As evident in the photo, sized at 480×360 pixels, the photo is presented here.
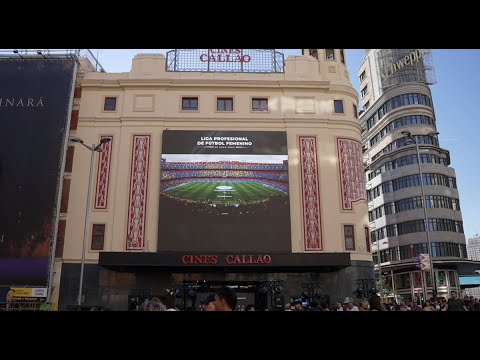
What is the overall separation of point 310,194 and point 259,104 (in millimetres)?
Answer: 7796

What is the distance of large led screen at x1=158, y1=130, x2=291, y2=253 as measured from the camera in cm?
2955

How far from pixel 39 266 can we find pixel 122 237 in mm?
5365

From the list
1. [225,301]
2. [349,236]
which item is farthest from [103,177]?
[225,301]

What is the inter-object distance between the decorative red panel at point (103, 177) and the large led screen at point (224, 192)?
3.89 metres

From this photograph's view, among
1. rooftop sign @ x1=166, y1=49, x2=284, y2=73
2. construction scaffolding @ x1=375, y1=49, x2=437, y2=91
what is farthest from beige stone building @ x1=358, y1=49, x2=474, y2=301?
rooftop sign @ x1=166, y1=49, x2=284, y2=73

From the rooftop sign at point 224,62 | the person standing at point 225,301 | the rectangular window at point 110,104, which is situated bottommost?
the person standing at point 225,301

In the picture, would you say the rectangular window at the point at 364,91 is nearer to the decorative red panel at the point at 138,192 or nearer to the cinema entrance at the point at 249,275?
the cinema entrance at the point at 249,275

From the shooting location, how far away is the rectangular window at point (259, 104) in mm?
33125

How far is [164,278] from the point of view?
2944cm

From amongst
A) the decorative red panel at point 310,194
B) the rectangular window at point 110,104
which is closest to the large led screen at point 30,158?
the rectangular window at point 110,104

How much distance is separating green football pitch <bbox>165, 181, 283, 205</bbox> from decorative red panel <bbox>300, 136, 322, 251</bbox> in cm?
213
